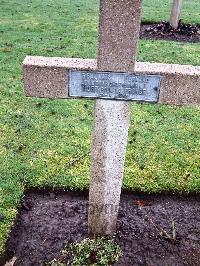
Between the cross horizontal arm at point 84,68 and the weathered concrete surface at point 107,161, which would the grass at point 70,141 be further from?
the cross horizontal arm at point 84,68

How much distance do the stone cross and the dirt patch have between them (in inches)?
43.3

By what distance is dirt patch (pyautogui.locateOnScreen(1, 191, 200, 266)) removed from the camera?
3.49 meters

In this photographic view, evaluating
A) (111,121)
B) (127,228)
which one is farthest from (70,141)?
(111,121)

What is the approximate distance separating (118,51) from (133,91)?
1.01 ft

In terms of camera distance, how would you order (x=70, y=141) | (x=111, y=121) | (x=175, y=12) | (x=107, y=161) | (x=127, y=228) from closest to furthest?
1. (x=111, y=121)
2. (x=107, y=161)
3. (x=127, y=228)
4. (x=70, y=141)
5. (x=175, y=12)

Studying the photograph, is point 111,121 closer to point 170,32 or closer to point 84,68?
point 84,68

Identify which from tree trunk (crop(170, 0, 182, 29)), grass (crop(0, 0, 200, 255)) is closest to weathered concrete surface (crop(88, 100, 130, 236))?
A: grass (crop(0, 0, 200, 255))

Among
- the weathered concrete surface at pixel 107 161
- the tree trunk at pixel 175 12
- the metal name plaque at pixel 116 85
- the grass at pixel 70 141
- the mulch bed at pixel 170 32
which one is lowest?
the mulch bed at pixel 170 32

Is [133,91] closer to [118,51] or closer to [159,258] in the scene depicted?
[118,51]

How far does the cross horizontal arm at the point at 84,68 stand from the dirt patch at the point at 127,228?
1457mm

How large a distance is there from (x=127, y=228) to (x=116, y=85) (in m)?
1.65

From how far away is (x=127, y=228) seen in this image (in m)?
3.78

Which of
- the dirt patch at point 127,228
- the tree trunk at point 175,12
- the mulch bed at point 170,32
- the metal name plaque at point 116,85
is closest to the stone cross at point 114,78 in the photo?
the metal name plaque at point 116,85

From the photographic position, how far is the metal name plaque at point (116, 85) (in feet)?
9.01
